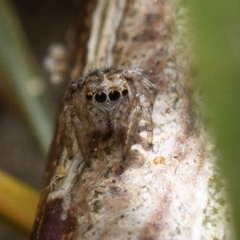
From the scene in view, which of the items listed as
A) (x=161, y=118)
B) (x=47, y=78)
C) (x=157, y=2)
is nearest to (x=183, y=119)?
(x=161, y=118)

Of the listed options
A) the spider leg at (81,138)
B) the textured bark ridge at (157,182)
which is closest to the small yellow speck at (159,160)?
the textured bark ridge at (157,182)

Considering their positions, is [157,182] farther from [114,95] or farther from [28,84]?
[28,84]

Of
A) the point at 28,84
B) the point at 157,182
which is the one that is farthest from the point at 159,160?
the point at 28,84

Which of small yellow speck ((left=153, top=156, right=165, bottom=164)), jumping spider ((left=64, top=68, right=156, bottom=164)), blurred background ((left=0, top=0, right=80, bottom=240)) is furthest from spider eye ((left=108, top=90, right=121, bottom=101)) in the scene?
blurred background ((left=0, top=0, right=80, bottom=240))

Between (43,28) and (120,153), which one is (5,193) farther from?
(43,28)

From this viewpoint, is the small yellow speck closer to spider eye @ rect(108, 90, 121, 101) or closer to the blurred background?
spider eye @ rect(108, 90, 121, 101)
